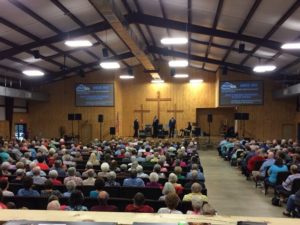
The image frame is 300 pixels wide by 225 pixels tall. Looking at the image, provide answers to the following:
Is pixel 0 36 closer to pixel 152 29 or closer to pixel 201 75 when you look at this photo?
pixel 152 29

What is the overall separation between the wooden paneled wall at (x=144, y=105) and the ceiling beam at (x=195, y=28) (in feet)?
30.1

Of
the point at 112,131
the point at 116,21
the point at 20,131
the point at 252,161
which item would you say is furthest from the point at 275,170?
the point at 20,131

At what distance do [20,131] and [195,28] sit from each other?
15.6 meters

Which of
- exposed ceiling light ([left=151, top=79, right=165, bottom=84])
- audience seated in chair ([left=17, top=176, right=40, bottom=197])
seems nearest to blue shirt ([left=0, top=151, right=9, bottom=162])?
audience seated in chair ([left=17, top=176, right=40, bottom=197])

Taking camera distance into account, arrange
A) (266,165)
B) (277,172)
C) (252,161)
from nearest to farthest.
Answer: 1. (277,172)
2. (266,165)
3. (252,161)

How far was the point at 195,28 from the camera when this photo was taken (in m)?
12.9

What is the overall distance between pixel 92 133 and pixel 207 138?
805 centimetres

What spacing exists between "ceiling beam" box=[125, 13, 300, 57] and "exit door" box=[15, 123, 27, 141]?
44.9 feet

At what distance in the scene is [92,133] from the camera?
23.2m

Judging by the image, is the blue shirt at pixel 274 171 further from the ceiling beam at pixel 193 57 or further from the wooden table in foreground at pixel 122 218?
the ceiling beam at pixel 193 57

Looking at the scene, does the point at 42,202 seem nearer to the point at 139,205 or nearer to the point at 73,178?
the point at 73,178

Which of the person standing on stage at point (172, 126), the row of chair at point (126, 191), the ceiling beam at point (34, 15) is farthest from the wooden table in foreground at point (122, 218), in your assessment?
the person standing on stage at point (172, 126)

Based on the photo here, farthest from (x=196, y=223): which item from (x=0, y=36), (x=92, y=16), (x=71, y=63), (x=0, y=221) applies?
(x=71, y=63)

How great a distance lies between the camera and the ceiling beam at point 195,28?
12.8 meters
